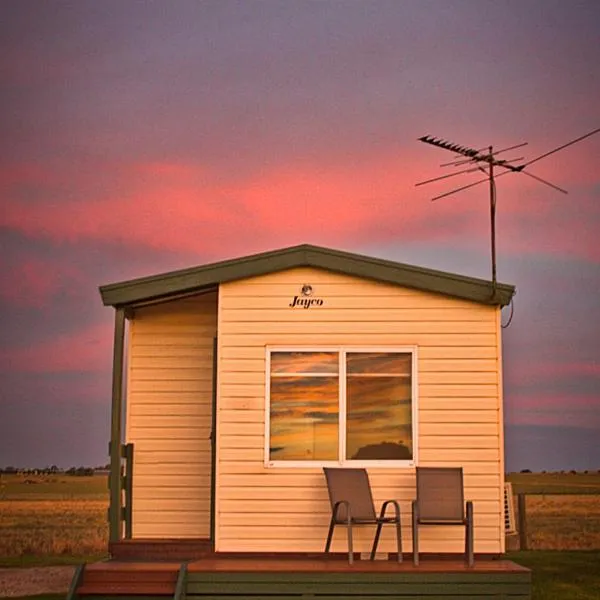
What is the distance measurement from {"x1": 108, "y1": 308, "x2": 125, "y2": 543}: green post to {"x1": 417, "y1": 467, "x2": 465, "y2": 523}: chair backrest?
112 inches

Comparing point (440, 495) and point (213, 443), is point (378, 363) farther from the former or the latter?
point (213, 443)

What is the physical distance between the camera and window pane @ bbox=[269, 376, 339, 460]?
40.7ft

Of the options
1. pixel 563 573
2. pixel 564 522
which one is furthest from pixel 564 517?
pixel 563 573

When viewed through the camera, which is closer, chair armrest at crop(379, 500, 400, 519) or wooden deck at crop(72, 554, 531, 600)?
wooden deck at crop(72, 554, 531, 600)

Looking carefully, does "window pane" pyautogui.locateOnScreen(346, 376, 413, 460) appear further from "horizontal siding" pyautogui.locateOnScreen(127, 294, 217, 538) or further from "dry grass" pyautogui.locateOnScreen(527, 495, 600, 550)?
"dry grass" pyautogui.locateOnScreen(527, 495, 600, 550)

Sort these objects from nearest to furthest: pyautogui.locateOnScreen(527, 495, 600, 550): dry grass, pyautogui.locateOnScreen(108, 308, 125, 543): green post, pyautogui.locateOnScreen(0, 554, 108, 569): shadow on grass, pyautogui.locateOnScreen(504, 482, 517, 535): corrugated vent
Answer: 1. pyautogui.locateOnScreen(108, 308, 125, 543): green post
2. pyautogui.locateOnScreen(504, 482, 517, 535): corrugated vent
3. pyautogui.locateOnScreen(0, 554, 108, 569): shadow on grass
4. pyautogui.locateOnScreen(527, 495, 600, 550): dry grass

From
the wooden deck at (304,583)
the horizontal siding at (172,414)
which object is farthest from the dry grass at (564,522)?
the wooden deck at (304,583)

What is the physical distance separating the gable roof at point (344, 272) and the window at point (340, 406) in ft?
2.19

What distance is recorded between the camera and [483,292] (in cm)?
1234

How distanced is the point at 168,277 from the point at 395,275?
2.10 m

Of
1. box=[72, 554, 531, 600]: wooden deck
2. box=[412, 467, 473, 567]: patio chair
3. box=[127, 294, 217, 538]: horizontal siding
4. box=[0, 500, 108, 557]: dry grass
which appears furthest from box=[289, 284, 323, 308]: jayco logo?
box=[0, 500, 108, 557]: dry grass

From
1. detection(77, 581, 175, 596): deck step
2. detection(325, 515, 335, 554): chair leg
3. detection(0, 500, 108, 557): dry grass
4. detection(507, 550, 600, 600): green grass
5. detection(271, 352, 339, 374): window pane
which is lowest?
detection(0, 500, 108, 557): dry grass

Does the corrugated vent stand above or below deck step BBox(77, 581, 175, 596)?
above

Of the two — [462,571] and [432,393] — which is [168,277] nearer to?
[432,393]
